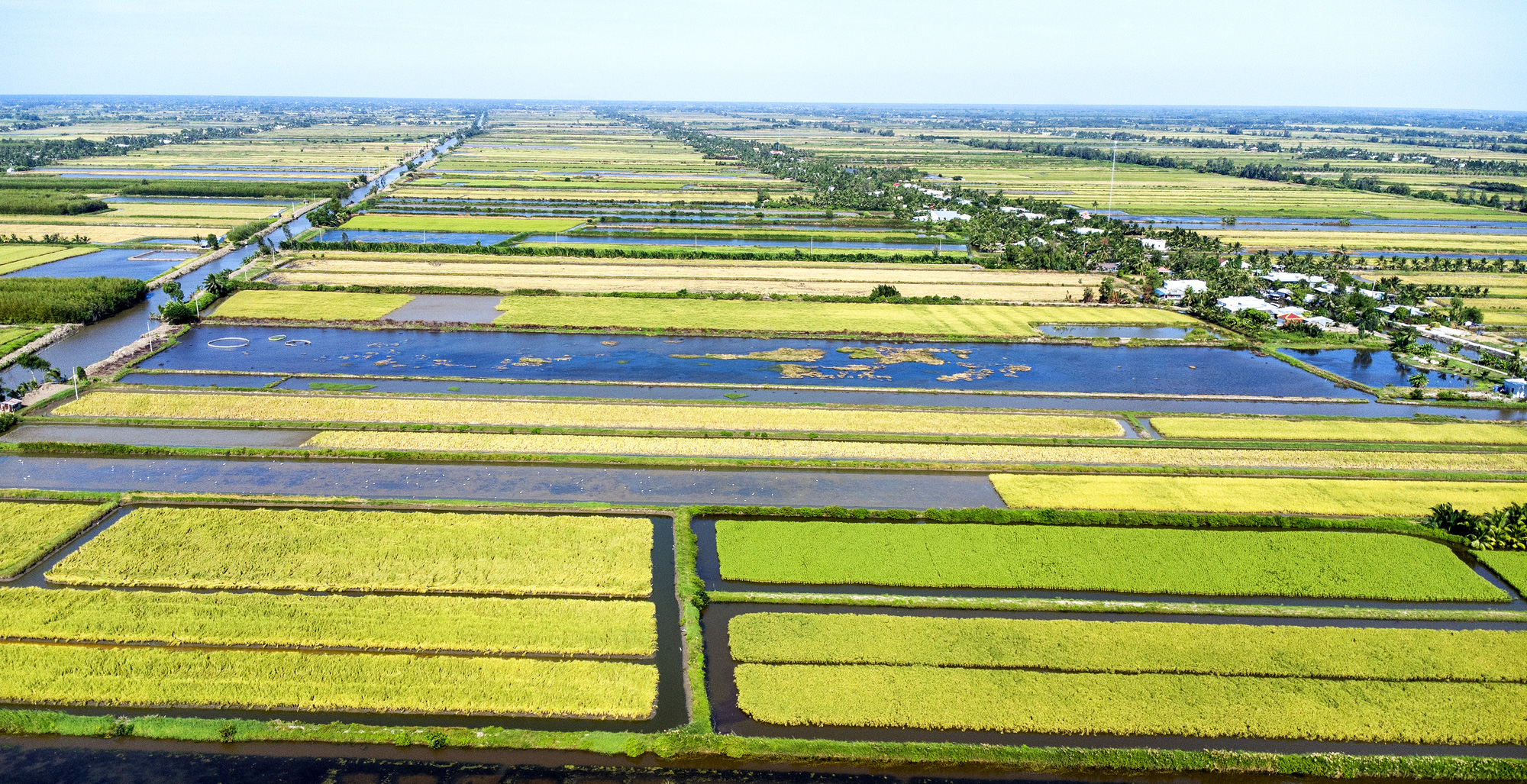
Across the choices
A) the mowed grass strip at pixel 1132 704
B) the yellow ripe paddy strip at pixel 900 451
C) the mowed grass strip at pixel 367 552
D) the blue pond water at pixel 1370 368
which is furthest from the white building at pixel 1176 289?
the mowed grass strip at pixel 367 552

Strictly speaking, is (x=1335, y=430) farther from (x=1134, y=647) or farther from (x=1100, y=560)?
(x=1134, y=647)

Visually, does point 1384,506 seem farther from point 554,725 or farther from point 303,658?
point 303,658

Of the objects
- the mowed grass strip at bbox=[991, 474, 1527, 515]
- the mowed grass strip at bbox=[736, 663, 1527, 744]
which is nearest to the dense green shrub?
the mowed grass strip at bbox=[736, 663, 1527, 744]

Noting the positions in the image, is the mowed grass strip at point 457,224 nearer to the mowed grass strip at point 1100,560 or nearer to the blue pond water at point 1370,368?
the mowed grass strip at point 1100,560

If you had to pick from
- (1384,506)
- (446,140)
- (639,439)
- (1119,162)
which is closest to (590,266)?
(639,439)

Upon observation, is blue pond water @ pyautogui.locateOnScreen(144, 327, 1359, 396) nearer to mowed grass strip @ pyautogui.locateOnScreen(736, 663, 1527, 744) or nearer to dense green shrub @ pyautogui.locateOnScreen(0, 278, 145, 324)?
dense green shrub @ pyautogui.locateOnScreen(0, 278, 145, 324)

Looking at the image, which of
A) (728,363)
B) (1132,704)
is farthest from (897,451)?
(1132,704)
